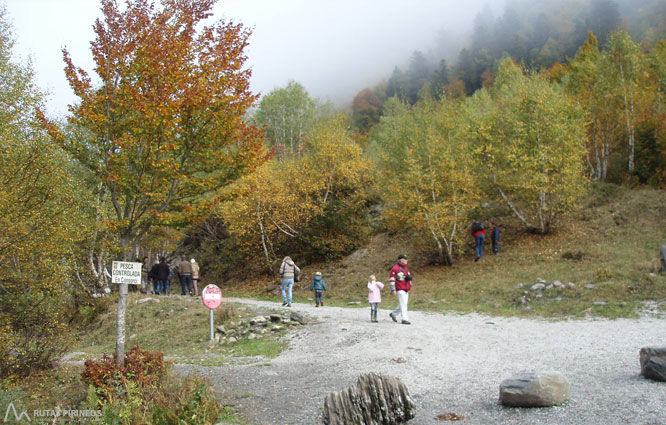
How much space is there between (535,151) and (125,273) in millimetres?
21847

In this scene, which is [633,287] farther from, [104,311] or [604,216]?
[104,311]

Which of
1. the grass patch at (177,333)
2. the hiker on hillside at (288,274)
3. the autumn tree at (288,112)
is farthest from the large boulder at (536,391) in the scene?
the autumn tree at (288,112)

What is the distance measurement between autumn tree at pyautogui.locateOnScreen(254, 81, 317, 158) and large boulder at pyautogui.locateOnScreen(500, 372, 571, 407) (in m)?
42.0

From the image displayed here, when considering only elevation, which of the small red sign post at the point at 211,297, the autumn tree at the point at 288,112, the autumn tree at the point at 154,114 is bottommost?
the small red sign post at the point at 211,297

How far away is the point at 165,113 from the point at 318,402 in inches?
222

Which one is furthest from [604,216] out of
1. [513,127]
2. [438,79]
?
[438,79]

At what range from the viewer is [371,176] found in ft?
108

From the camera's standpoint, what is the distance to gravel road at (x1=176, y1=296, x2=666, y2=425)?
5934mm

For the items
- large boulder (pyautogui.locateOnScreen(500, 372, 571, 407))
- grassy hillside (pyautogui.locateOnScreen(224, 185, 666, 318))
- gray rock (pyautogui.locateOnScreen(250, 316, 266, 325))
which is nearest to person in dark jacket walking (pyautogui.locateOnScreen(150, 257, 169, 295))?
grassy hillside (pyautogui.locateOnScreen(224, 185, 666, 318))

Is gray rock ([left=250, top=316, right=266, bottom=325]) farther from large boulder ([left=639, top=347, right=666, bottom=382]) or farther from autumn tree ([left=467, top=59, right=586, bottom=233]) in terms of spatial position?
autumn tree ([left=467, top=59, right=586, bottom=233])

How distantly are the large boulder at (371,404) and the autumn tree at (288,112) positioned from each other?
1655 inches

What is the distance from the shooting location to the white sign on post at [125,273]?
25.4ft

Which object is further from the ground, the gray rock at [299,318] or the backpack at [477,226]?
the backpack at [477,226]

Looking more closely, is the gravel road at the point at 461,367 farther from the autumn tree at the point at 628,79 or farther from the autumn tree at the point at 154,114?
the autumn tree at the point at 628,79
